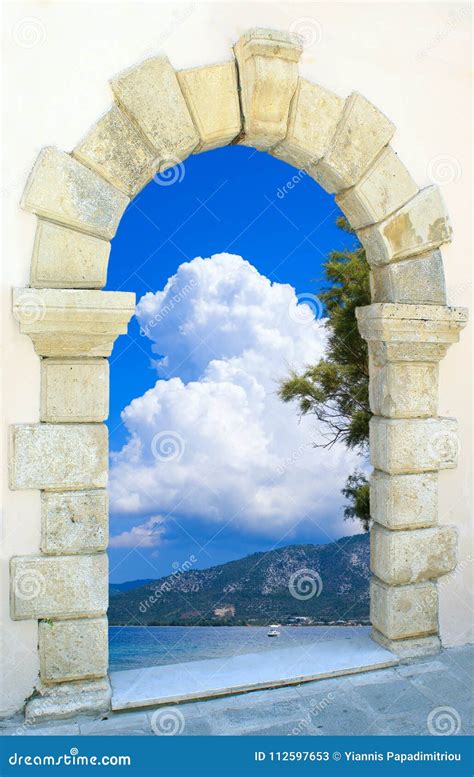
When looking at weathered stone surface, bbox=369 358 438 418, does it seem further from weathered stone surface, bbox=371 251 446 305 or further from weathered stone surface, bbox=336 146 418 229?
weathered stone surface, bbox=336 146 418 229

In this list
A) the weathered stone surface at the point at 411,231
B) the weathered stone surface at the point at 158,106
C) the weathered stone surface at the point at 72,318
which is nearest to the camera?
the weathered stone surface at the point at 72,318

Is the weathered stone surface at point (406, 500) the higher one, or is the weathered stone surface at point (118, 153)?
the weathered stone surface at point (118, 153)

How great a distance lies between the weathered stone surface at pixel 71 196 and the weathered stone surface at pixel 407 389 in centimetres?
188

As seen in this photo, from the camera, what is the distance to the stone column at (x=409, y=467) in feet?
13.9

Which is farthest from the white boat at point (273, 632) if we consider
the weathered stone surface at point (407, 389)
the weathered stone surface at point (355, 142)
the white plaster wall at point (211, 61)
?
the weathered stone surface at point (355, 142)

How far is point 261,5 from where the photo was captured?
155 inches

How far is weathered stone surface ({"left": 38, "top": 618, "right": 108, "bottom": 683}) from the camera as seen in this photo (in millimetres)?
3535

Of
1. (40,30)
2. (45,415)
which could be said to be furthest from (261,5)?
(45,415)

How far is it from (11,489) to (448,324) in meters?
2.71

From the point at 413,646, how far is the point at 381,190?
2.81 meters

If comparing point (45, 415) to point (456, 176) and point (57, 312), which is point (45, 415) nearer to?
point (57, 312)

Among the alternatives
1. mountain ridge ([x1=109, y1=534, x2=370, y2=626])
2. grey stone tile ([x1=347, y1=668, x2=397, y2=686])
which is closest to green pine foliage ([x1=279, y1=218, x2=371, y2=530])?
mountain ridge ([x1=109, y1=534, x2=370, y2=626])

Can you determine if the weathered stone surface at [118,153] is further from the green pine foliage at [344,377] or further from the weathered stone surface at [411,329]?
the green pine foliage at [344,377]

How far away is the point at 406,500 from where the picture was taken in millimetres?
4289
